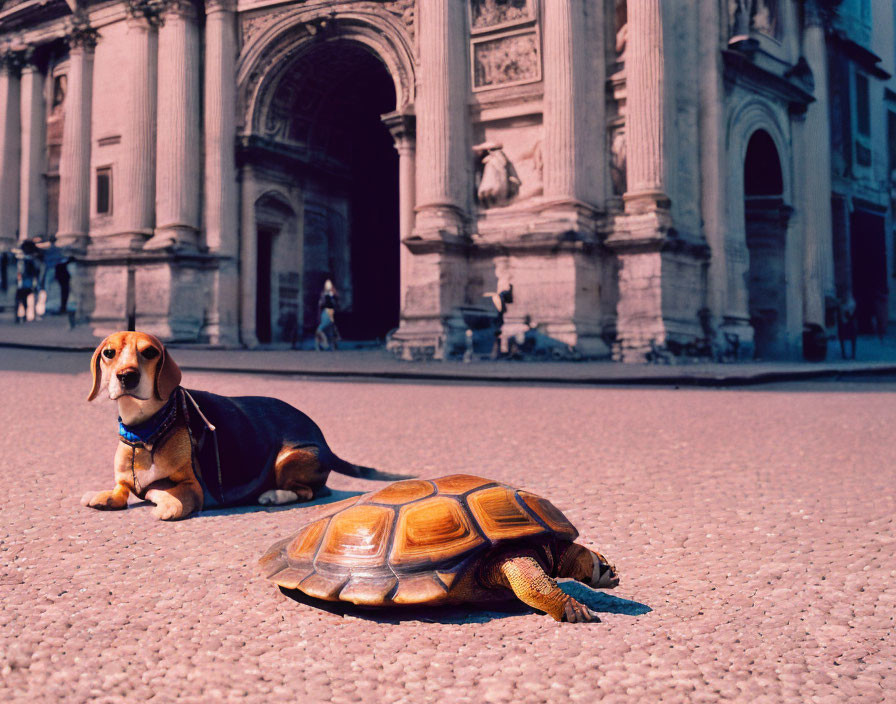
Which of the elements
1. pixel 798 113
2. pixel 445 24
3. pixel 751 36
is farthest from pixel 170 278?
pixel 798 113

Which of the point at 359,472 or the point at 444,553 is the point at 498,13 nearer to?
the point at 359,472

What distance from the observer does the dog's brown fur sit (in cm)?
323

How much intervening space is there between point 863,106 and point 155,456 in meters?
30.0

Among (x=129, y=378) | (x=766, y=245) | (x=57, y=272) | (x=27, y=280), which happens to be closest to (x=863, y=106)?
(x=766, y=245)

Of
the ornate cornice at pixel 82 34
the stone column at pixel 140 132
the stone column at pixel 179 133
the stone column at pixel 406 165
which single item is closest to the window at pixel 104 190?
the stone column at pixel 140 132

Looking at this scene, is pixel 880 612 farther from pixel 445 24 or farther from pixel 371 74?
pixel 371 74

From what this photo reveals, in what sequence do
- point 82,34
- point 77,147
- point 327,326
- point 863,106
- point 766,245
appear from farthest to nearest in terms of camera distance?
point 863,106 < point 77,147 < point 82,34 < point 766,245 < point 327,326

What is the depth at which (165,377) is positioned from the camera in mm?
3291

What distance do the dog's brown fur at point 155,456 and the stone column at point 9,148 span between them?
26.9m

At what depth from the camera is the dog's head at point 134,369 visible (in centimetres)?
316

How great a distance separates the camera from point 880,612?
228cm

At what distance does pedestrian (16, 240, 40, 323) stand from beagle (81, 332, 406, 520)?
71.8 ft

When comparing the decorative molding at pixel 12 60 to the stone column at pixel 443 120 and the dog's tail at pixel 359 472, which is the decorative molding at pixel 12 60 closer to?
the stone column at pixel 443 120

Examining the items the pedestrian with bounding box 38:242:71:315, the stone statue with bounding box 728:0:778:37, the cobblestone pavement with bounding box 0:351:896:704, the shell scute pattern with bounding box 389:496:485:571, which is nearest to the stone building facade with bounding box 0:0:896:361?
the stone statue with bounding box 728:0:778:37
